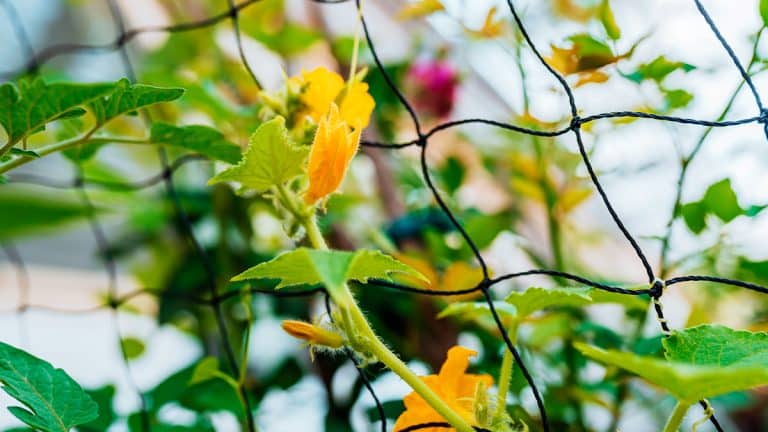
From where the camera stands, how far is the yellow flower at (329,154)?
0.26 metres

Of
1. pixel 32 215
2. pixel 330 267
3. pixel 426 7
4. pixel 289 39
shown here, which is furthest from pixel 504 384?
pixel 32 215

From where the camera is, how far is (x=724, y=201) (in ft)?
1.31

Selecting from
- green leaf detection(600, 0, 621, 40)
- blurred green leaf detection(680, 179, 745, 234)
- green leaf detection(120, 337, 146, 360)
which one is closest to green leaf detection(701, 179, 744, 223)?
blurred green leaf detection(680, 179, 745, 234)

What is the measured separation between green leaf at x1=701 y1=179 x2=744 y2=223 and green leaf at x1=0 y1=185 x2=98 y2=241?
0.62 meters

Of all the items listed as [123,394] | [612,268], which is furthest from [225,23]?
[612,268]

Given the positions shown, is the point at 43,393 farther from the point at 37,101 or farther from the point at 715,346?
the point at 715,346

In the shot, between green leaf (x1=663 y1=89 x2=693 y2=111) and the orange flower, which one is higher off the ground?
green leaf (x1=663 y1=89 x2=693 y2=111)

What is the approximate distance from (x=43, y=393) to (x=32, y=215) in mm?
612

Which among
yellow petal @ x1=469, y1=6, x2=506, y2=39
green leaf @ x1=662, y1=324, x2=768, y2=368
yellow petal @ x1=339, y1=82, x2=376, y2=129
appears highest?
yellow petal @ x1=469, y1=6, x2=506, y2=39

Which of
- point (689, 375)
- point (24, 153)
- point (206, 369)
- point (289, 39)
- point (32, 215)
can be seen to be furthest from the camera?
point (32, 215)

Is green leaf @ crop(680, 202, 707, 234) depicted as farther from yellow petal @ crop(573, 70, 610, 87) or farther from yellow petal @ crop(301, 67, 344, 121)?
yellow petal @ crop(301, 67, 344, 121)

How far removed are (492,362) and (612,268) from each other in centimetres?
86

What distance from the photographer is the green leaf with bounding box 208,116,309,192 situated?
0.26 metres

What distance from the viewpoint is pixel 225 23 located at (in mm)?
765
